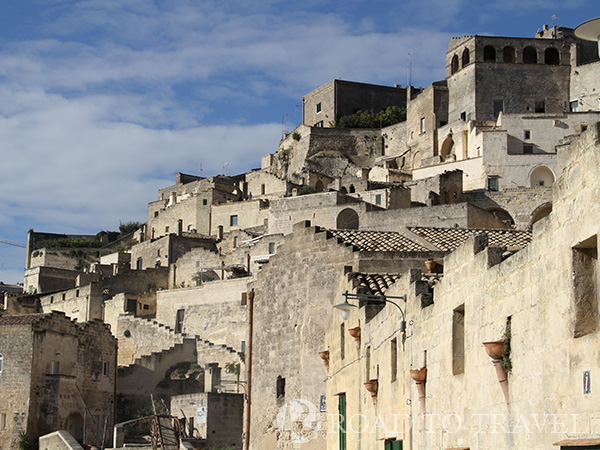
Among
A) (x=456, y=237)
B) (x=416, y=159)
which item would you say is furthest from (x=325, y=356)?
(x=416, y=159)

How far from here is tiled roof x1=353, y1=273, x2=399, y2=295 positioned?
20.4 metres

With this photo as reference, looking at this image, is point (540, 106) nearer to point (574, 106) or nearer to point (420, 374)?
point (574, 106)

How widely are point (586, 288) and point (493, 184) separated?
162 feet

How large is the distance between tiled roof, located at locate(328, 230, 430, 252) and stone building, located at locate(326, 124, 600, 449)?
20.7 ft

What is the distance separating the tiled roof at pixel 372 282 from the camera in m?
20.4

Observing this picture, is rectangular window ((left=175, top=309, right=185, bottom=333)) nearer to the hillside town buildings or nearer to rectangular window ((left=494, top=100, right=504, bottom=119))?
the hillside town buildings

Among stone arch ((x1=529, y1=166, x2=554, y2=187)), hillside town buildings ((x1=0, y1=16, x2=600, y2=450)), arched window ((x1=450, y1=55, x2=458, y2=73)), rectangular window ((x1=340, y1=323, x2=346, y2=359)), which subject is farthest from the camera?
arched window ((x1=450, y1=55, x2=458, y2=73))

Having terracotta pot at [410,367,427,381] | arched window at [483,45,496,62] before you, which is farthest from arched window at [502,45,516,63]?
terracotta pot at [410,367,427,381]

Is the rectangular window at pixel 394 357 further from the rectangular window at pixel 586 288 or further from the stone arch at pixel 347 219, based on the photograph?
the stone arch at pixel 347 219

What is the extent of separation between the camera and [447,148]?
68.1 meters

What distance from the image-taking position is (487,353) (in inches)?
480

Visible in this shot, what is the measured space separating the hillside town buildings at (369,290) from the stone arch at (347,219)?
0.43ft

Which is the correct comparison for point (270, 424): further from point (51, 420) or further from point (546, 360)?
point (546, 360)

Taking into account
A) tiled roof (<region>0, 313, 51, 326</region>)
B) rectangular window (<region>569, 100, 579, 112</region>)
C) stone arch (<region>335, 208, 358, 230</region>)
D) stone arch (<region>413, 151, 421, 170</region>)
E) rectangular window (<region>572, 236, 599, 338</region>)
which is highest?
rectangular window (<region>569, 100, 579, 112</region>)
